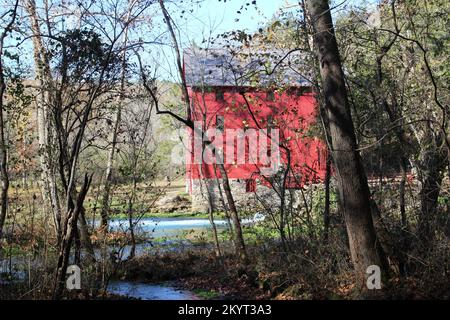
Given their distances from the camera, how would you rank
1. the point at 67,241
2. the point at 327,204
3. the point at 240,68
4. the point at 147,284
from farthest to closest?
the point at 240,68 < the point at 147,284 < the point at 327,204 < the point at 67,241

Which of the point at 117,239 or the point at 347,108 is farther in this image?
the point at 117,239

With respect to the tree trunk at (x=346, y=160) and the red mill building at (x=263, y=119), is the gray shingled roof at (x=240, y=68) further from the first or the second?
the tree trunk at (x=346, y=160)

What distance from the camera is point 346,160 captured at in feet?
26.1

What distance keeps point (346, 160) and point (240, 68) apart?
514 cm

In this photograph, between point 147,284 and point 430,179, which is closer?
point 430,179

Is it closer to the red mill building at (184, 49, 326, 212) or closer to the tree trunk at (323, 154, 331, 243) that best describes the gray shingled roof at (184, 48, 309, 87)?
the red mill building at (184, 49, 326, 212)

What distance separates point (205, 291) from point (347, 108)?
4.92m

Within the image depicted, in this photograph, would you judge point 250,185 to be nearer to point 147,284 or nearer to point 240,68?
point 240,68

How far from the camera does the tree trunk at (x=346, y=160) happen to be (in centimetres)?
782

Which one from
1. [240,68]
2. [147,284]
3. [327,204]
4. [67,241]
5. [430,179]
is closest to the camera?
[67,241]

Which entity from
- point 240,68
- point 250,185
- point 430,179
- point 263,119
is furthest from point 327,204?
point 240,68

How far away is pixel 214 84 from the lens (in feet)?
50.3

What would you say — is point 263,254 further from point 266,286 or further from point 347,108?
point 347,108

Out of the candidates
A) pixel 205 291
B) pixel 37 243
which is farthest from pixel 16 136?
pixel 205 291
